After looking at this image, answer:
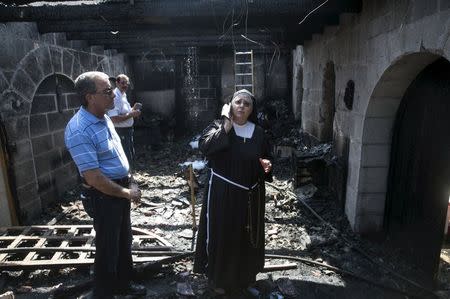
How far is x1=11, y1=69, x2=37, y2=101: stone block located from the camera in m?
5.36

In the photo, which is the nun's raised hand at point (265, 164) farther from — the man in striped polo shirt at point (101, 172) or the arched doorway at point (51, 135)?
the arched doorway at point (51, 135)

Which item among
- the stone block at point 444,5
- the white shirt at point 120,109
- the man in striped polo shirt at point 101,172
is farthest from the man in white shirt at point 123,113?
the stone block at point 444,5

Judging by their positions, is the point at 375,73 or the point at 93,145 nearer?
the point at 93,145

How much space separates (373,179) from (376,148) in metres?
0.45

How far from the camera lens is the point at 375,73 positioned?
420 cm

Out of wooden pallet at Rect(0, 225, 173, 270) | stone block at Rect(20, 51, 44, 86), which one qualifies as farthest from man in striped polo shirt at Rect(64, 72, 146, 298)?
stone block at Rect(20, 51, 44, 86)

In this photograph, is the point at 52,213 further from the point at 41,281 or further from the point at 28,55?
the point at 28,55

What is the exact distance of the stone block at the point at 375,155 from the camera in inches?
181

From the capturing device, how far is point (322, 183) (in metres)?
6.73

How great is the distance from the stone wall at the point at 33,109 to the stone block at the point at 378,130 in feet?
17.5

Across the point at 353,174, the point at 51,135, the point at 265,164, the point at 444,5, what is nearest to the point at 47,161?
the point at 51,135

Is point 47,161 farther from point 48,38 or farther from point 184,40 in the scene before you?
point 184,40

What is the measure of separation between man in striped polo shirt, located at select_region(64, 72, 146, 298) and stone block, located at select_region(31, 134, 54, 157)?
3486 millimetres

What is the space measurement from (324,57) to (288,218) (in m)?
3.53
